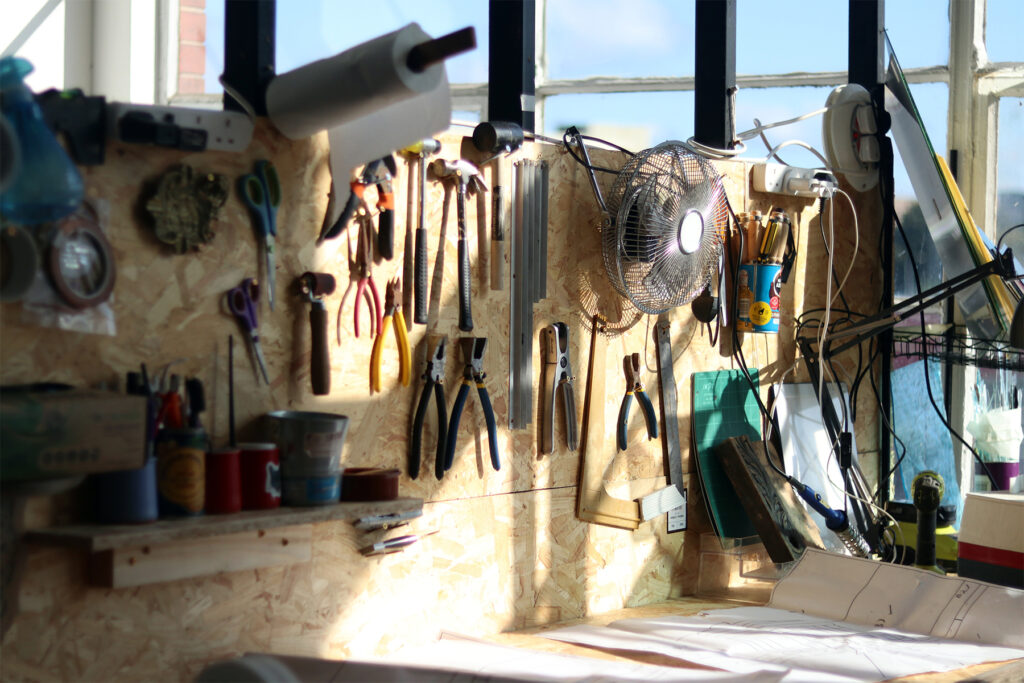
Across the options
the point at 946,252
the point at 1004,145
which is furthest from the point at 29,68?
the point at 1004,145

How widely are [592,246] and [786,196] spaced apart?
727mm

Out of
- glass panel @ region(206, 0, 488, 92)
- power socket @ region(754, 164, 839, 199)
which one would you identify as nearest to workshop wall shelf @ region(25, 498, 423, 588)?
power socket @ region(754, 164, 839, 199)

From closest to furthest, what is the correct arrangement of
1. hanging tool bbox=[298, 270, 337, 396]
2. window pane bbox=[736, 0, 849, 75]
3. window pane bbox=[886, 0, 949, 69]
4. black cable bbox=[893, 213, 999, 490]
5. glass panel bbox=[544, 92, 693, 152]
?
hanging tool bbox=[298, 270, 337, 396] < black cable bbox=[893, 213, 999, 490] < window pane bbox=[886, 0, 949, 69] < window pane bbox=[736, 0, 849, 75] < glass panel bbox=[544, 92, 693, 152]

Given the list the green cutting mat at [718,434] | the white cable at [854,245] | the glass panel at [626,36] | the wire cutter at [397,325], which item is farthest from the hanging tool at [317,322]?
the glass panel at [626,36]

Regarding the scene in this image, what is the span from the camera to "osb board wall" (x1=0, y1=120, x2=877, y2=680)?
5.66ft

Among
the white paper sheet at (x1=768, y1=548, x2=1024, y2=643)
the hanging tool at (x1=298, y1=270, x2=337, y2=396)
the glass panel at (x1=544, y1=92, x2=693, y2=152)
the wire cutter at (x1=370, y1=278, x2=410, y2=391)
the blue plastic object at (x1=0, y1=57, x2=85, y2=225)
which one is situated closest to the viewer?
the blue plastic object at (x1=0, y1=57, x2=85, y2=225)

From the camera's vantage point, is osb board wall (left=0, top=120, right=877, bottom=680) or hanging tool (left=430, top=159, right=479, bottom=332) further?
hanging tool (left=430, top=159, right=479, bottom=332)

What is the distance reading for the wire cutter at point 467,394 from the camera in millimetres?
2164

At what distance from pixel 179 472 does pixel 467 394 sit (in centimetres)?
67

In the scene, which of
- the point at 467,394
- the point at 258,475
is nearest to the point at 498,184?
the point at 467,394

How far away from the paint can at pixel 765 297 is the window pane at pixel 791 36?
205 centimetres

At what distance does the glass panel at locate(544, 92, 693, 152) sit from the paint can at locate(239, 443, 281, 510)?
11.0 feet

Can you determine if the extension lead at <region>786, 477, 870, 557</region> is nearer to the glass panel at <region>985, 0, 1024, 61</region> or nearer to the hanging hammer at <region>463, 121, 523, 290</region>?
the hanging hammer at <region>463, 121, 523, 290</region>

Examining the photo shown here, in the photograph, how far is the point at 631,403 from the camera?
2592mm
